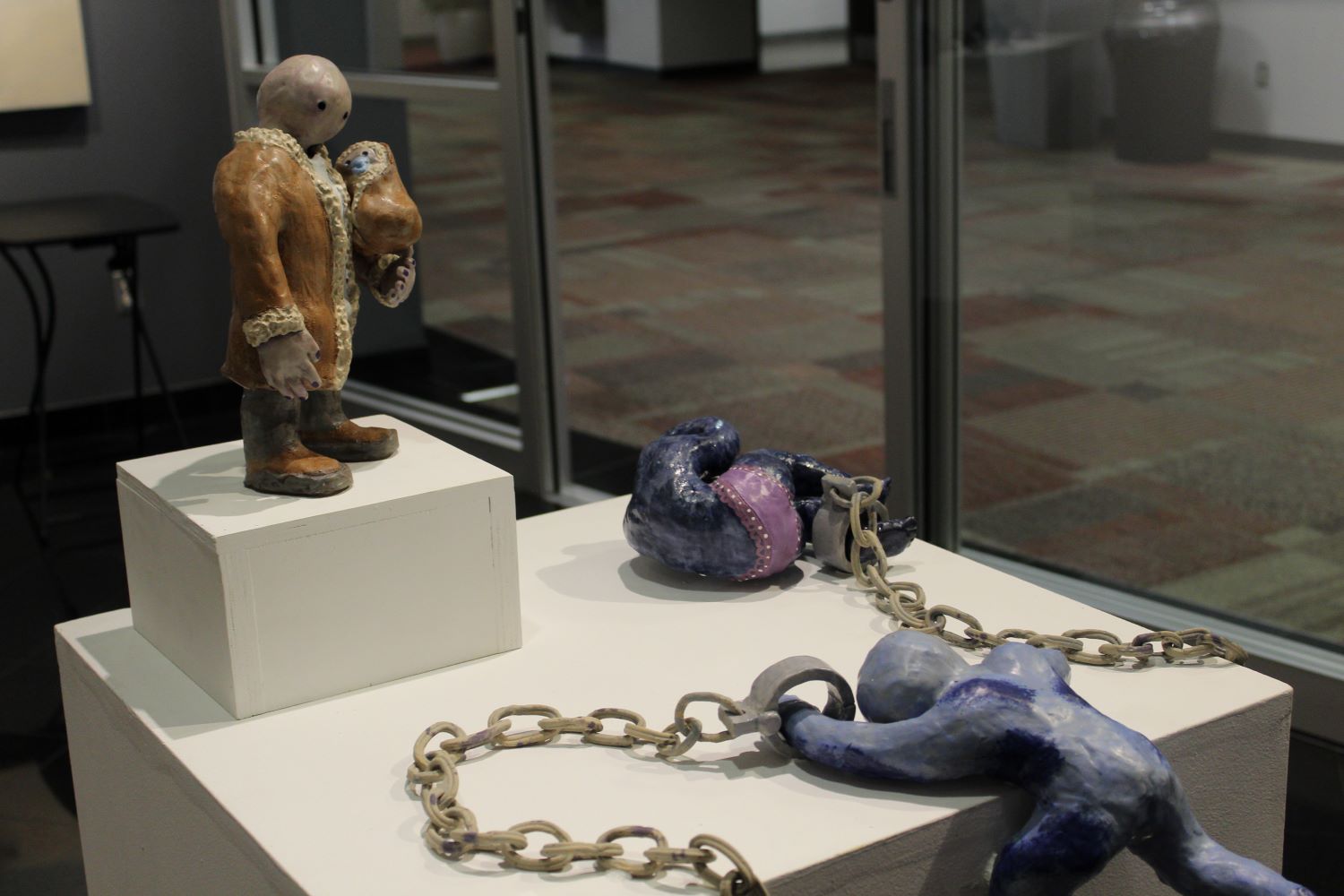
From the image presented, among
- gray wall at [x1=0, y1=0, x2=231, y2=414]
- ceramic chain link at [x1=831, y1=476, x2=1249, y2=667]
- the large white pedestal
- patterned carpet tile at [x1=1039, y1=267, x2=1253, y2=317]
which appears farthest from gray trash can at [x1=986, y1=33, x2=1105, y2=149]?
gray wall at [x1=0, y1=0, x2=231, y2=414]

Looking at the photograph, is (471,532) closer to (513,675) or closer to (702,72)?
(513,675)

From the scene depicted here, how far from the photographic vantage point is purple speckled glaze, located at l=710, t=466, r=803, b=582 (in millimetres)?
1506

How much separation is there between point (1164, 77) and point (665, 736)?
1700 mm

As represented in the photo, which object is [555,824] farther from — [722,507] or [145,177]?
[145,177]

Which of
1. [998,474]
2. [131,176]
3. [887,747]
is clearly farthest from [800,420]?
[887,747]

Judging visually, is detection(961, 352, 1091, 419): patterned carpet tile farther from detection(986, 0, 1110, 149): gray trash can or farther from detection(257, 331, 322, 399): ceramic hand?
detection(257, 331, 322, 399): ceramic hand

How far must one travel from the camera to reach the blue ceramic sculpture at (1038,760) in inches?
42.9

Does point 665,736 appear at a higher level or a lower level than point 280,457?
lower

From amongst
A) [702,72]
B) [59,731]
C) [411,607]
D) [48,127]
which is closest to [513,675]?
[411,607]

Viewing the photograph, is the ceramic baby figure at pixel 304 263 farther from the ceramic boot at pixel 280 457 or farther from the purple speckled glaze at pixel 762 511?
the purple speckled glaze at pixel 762 511

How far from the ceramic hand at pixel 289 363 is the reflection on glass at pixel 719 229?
7.26 ft

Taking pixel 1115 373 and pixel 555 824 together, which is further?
pixel 1115 373

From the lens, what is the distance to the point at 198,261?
4.18 metres

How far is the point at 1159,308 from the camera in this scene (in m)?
2.67
